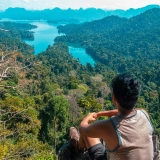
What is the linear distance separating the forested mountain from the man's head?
99.2 inches

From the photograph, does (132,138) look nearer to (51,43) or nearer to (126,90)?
(126,90)

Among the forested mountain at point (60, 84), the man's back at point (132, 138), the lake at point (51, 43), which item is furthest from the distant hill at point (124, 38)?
the man's back at point (132, 138)

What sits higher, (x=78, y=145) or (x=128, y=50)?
(x=78, y=145)

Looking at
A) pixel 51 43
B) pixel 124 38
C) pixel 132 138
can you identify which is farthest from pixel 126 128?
pixel 124 38

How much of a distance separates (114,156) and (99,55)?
56.9 meters

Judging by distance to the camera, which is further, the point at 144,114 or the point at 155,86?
the point at 155,86

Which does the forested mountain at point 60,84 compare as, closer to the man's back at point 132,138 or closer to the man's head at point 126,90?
the man's head at point 126,90

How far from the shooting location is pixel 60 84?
88.3 ft

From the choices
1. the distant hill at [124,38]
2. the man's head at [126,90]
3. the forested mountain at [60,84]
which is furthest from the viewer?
the distant hill at [124,38]

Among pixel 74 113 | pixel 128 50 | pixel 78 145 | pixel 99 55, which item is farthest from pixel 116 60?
pixel 78 145

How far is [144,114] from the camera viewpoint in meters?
1.41

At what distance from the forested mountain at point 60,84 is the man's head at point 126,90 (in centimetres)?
252

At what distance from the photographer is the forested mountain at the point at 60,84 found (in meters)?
5.29

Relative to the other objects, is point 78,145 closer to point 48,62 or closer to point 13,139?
point 13,139
